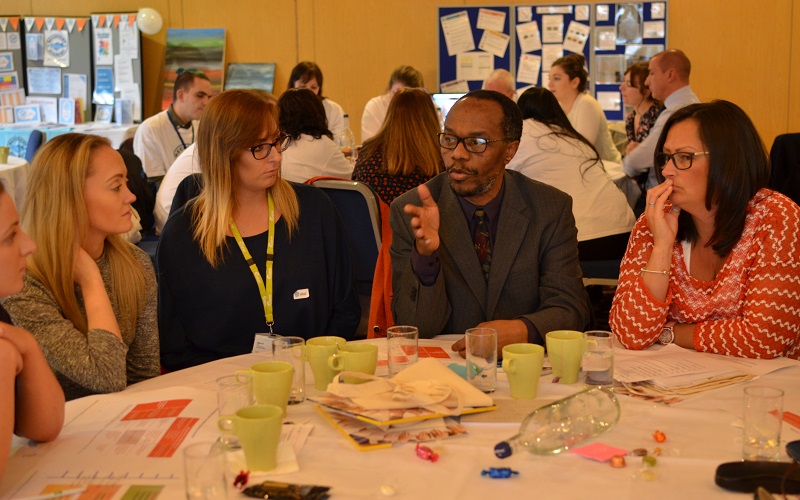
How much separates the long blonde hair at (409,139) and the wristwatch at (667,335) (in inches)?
87.8

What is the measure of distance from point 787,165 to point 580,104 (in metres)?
2.17

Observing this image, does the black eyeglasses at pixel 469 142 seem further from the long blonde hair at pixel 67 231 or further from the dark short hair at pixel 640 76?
the dark short hair at pixel 640 76

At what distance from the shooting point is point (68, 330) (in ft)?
6.52

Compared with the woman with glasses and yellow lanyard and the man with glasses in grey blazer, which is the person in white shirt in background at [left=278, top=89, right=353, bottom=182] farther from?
the man with glasses in grey blazer

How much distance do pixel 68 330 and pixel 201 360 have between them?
0.67 meters

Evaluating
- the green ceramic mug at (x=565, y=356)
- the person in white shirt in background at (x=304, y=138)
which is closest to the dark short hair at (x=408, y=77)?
the person in white shirt in background at (x=304, y=138)

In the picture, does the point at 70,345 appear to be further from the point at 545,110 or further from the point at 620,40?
the point at 620,40

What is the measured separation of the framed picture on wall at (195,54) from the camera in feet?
29.7

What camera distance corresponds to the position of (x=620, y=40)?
27.8ft

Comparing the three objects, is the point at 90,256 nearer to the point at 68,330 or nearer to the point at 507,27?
the point at 68,330

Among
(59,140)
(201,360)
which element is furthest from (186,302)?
(59,140)

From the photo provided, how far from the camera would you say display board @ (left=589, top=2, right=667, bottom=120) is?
8.43 meters

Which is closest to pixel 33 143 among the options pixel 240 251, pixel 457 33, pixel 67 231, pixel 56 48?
pixel 56 48

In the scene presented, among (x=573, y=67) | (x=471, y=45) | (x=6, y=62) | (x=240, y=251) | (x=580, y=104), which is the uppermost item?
(x=471, y=45)
